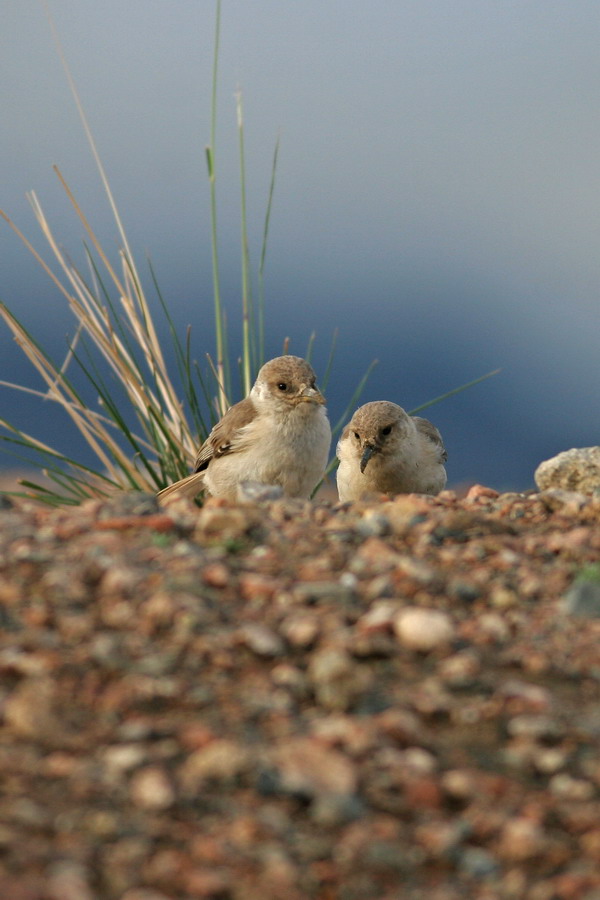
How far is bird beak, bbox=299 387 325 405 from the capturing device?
6.09 metres

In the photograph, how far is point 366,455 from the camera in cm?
629

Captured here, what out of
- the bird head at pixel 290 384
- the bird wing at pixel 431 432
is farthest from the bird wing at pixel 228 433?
the bird wing at pixel 431 432

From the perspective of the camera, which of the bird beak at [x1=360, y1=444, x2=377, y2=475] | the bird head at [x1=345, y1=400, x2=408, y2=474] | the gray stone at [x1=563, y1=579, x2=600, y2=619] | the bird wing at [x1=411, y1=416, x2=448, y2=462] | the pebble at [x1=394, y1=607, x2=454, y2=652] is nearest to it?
the pebble at [x1=394, y1=607, x2=454, y2=652]

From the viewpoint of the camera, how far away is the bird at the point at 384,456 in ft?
21.1

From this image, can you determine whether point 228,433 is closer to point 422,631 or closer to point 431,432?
point 431,432

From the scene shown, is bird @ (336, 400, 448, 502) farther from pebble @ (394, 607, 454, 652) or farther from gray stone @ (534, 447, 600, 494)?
pebble @ (394, 607, 454, 652)

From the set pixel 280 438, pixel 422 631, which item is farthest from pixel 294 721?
pixel 280 438

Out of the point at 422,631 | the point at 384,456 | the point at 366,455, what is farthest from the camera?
the point at 384,456

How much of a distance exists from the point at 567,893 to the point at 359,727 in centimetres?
70

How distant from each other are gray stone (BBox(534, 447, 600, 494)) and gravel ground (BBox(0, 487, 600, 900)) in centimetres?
264

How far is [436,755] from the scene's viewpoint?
279cm

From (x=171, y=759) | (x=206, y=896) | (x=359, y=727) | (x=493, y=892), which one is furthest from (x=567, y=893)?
(x=171, y=759)

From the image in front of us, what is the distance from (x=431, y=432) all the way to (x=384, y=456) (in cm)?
83

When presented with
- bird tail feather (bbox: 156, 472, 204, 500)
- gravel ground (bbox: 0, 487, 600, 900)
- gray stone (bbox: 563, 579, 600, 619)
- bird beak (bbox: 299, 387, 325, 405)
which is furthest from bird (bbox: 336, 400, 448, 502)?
gray stone (bbox: 563, 579, 600, 619)
